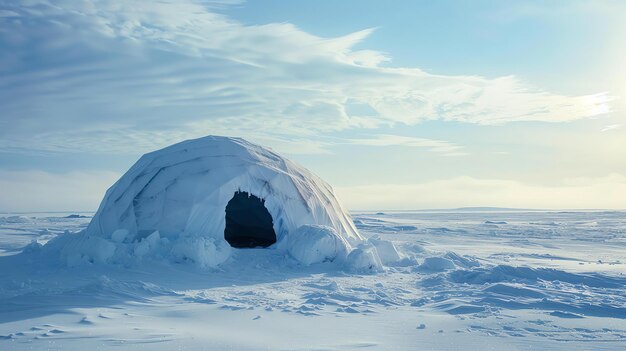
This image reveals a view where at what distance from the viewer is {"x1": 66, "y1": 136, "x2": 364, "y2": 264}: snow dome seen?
486 inches

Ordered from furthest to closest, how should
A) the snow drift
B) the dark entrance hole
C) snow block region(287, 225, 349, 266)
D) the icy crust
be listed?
1. the dark entrance hole
2. snow block region(287, 225, 349, 266)
3. the snow drift
4. the icy crust

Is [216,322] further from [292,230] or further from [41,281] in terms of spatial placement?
[292,230]

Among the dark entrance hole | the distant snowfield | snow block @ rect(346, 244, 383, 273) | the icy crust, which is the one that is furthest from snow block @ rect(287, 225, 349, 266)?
the dark entrance hole

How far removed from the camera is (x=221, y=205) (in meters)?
13.0

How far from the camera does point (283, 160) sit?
50.5 ft

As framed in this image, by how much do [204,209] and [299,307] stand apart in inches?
227

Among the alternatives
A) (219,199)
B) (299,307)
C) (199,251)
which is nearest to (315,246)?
(199,251)

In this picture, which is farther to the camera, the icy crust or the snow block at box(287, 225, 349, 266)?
the snow block at box(287, 225, 349, 266)

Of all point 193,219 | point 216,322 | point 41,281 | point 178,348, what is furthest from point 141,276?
point 178,348

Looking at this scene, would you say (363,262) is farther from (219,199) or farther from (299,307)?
(299,307)

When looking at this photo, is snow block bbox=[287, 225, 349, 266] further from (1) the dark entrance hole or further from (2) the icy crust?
(1) the dark entrance hole

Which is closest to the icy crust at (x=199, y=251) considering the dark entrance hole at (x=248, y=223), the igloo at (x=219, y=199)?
the igloo at (x=219, y=199)

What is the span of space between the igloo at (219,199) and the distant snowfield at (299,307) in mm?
1283

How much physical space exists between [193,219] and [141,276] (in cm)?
282
